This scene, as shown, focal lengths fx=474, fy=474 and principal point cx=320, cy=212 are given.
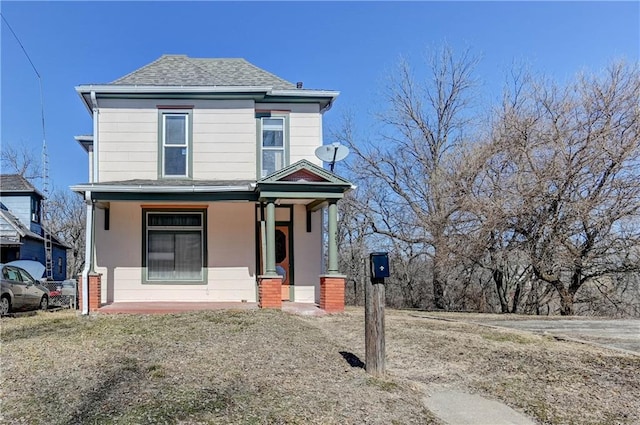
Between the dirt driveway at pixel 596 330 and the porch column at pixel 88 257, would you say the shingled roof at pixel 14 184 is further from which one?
the dirt driveway at pixel 596 330

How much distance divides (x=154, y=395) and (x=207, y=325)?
396 cm

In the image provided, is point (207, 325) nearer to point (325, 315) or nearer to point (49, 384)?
point (325, 315)

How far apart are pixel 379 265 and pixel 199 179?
7.61 meters

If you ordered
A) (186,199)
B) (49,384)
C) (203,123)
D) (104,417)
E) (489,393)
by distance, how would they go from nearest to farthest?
(104,417) < (49,384) < (489,393) < (186,199) < (203,123)

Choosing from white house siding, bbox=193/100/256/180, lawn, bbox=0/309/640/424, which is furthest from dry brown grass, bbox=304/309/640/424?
white house siding, bbox=193/100/256/180

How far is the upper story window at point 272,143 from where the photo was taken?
12195 millimetres

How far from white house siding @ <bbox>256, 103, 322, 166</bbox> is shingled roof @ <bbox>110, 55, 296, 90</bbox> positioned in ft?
1.98

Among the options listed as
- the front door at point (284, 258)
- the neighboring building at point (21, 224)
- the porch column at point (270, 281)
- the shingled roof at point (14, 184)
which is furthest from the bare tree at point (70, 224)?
the porch column at point (270, 281)

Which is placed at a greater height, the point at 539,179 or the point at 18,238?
the point at 539,179

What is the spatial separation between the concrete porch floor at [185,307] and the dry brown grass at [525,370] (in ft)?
6.55

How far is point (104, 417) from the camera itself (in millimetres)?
3598

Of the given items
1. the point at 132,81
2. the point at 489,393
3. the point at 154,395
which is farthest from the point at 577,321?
the point at 132,81

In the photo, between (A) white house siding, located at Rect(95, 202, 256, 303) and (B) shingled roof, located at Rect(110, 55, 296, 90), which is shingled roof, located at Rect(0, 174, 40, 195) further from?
(A) white house siding, located at Rect(95, 202, 256, 303)

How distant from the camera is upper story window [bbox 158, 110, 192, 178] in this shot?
468 inches
